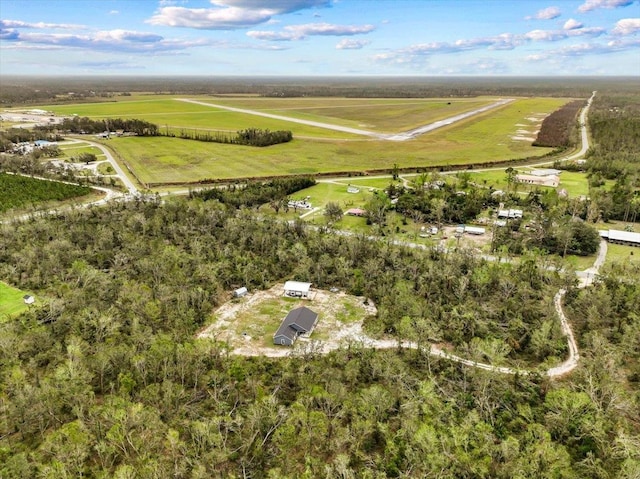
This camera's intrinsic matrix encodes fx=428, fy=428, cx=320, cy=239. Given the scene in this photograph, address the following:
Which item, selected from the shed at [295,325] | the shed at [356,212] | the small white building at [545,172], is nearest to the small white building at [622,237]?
the small white building at [545,172]

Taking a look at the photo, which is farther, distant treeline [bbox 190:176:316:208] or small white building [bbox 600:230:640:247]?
distant treeline [bbox 190:176:316:208]

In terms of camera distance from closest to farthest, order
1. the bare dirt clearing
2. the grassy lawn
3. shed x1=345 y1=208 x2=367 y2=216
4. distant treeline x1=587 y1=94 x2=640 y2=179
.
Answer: the bare dirt clearing < the grassy lawn < shed x1=345 y1=208 x2=367 y2=216 < distant treeline x1=587 y1=94 x2=640 y2=179

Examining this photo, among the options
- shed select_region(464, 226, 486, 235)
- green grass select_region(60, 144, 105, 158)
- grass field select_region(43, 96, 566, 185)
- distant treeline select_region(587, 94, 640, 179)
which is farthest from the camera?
green grass select_region(60, 144, 105, 158)

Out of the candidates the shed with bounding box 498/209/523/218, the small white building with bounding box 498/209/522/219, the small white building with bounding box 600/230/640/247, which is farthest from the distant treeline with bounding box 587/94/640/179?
the small white building with bounding box 498/209/522/219

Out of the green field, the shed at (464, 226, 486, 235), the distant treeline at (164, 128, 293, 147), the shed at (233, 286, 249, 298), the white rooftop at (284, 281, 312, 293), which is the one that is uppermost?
the distant treeline at (164, 128, 293, 147)

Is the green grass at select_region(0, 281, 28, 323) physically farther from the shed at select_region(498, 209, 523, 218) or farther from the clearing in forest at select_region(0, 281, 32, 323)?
the shed at select_region(498, 209, 523, 218)

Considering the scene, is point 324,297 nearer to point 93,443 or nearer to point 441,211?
point 93,443

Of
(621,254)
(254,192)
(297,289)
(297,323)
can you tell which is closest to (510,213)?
(621,254)

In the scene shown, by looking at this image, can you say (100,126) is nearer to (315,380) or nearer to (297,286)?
(297,286)
